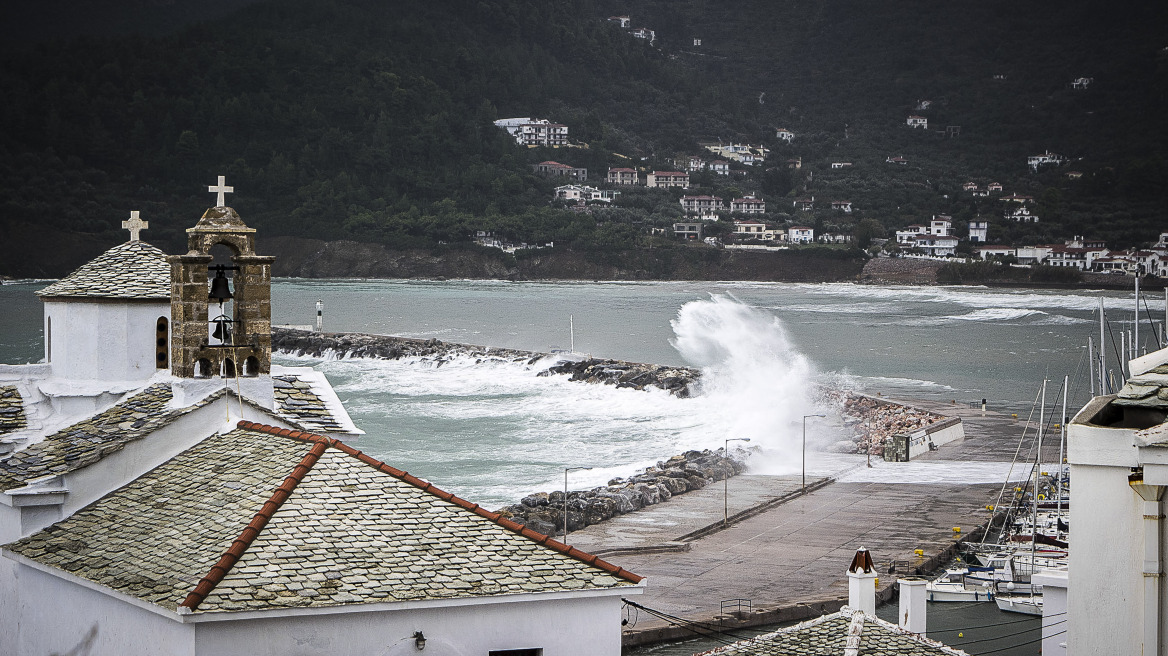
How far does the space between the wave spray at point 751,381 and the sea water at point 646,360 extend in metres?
0.16

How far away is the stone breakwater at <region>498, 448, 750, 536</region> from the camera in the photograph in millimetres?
25938

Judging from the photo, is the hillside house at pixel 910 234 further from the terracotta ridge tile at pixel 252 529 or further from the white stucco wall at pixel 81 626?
the terracotta ridge tile at pixel 252 529

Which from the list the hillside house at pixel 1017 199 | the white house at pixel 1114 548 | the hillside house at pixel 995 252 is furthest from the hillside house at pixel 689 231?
the white house at pixel 1114 548

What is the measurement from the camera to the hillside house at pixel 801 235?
189 m

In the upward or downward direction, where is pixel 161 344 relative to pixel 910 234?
downward

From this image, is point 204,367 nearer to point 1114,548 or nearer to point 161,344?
point 161,344

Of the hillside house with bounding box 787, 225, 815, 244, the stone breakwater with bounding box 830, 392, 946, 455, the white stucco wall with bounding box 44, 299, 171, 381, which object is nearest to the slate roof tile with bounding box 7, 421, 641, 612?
the white stucco wall with bounding box 44, 299, 171, 381

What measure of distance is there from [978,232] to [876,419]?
142674 mm

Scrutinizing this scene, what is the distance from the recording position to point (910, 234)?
598ft

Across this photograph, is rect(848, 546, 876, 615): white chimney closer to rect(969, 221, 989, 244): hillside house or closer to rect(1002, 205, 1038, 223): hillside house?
rect(969, 221, 989, 244): hillside house

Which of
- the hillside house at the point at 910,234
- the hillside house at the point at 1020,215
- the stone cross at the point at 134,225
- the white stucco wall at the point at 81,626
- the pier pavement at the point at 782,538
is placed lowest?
the pier pavement at the point at 782,538

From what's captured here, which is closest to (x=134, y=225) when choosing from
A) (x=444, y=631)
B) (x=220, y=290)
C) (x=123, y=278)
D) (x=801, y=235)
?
(x=123, y=278)

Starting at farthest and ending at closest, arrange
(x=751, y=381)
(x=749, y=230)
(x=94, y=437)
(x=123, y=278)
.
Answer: (x=749, y=230) < (x=751, y=381) < (x=123, y=278) < (x=94, y=437)

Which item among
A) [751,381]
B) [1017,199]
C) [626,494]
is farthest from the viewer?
[1017,199]
